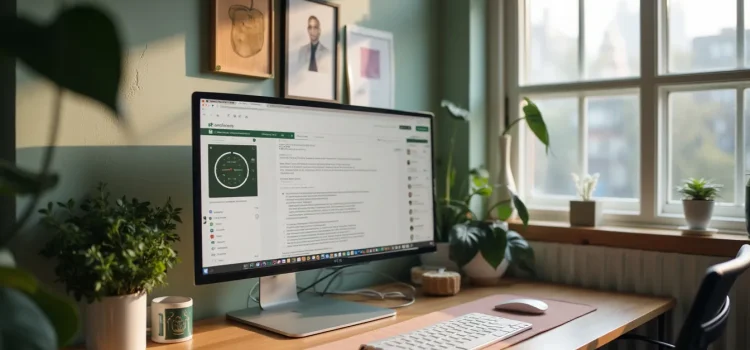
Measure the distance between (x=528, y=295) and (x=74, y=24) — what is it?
1593 millimetres

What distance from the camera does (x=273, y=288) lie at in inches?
59.3

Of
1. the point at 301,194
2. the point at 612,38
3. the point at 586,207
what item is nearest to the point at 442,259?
the point at 586,207

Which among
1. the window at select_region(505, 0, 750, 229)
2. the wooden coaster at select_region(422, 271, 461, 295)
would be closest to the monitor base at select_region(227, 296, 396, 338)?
the wooden coaster at select_region(422, 271, 461, 295)

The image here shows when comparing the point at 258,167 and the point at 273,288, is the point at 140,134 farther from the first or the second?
the point at 273,288

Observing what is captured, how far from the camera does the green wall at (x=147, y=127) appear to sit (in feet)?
4.02

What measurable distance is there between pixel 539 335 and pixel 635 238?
0.66 m

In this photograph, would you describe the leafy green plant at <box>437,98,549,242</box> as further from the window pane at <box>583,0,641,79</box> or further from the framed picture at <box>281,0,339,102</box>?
the framed picture at <box>281,0,339,102</box>

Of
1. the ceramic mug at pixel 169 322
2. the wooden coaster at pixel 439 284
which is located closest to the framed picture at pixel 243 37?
the ceramic mug at pixel 169 322

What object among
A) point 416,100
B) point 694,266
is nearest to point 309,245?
point 416,100

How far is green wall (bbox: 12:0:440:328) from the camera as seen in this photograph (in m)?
1.23

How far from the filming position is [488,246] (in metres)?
1.86

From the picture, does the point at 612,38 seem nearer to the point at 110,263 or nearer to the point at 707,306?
the point at 707,306

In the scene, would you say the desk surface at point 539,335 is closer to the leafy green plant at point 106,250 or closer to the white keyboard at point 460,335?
the white keyboard at point 460,335

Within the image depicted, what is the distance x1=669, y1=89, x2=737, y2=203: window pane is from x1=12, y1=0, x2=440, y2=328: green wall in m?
1.23
